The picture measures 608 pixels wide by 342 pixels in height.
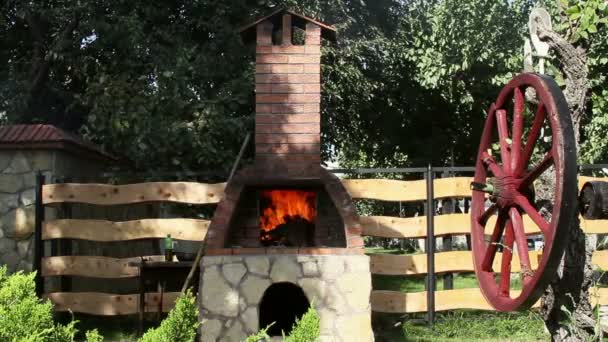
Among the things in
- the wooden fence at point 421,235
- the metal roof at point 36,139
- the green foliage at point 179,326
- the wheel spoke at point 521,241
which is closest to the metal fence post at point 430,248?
the wooden fence at point 421,235

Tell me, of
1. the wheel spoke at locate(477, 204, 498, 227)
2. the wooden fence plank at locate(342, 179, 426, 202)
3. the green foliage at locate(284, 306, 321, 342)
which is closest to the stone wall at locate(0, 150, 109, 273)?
the wooden fence plank at locate(342, 179, 426, 202)

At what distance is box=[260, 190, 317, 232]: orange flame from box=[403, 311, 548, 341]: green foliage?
1.56 meters

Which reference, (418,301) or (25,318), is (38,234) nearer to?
(418,301)

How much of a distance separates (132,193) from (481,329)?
392cm

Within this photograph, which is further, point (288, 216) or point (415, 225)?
point (415, 225)

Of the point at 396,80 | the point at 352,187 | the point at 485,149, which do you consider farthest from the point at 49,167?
the point at 396,80

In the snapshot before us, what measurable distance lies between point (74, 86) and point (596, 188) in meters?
10.1

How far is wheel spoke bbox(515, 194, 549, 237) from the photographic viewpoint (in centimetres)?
371

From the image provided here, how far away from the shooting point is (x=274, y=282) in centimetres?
613

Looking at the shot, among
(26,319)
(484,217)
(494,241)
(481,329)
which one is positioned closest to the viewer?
(26,319)

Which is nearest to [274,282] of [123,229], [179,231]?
[179,231]

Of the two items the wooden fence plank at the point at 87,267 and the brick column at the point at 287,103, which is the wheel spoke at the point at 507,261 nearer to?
the brick column at the point at 287,103

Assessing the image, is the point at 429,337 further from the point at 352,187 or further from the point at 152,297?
the point at 152,297

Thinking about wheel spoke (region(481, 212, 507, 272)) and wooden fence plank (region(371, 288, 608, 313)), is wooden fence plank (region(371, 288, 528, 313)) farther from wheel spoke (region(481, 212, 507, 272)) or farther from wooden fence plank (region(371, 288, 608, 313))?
wheel spoke (region(481, 212, 507, 272))
